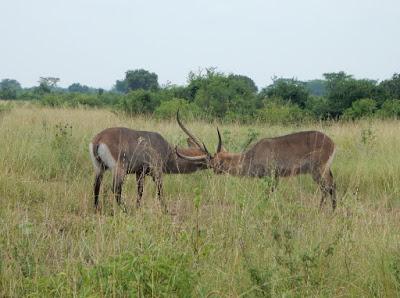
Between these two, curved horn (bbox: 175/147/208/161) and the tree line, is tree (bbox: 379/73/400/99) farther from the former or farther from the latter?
curved horn (bbox: 175/147/208/161)

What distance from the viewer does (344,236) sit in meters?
3.32

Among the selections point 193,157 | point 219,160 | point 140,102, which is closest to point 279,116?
point 140,102

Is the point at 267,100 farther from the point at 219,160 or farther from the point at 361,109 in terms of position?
the point at 219,160

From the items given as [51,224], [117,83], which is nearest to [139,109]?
[51,224]

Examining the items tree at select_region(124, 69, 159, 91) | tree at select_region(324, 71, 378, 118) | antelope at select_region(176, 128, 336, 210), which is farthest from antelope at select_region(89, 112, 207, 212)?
tree at select_region(124, 69, 159, 91)

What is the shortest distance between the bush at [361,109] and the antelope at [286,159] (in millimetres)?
7687

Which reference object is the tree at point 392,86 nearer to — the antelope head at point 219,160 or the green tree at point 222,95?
the green tree at point 222,95

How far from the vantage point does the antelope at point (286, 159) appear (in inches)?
234

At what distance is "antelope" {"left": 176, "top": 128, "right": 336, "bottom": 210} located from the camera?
595cm

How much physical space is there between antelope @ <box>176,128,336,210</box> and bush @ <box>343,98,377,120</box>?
25.2ft

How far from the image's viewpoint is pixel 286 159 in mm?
5992

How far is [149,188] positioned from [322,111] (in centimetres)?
996

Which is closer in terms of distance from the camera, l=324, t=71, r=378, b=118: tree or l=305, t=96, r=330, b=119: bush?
l=305, t=96, r=330, b=119: bush

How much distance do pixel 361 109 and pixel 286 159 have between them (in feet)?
27.6
